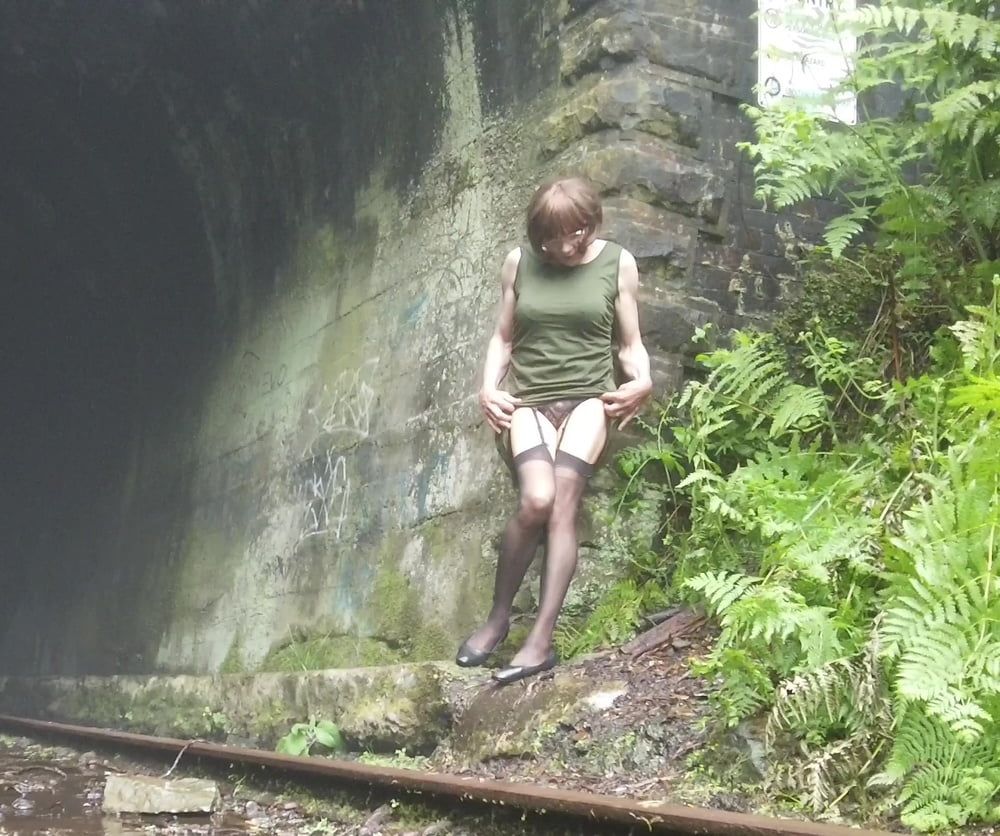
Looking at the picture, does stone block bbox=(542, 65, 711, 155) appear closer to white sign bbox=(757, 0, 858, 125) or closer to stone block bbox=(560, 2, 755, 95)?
stone block bbox=(560, 2, 755, 95)

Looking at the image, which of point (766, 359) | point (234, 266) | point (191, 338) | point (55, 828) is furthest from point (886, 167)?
point (191, 338)

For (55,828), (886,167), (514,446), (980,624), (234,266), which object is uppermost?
(234,266)

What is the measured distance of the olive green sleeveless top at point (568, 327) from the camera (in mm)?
3631

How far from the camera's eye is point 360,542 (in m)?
5.46

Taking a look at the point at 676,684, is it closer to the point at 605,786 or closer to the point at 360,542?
the point at 605,786

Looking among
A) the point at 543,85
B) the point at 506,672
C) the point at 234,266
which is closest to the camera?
the point at 506,672

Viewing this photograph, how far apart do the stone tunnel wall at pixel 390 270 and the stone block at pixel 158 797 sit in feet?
3.76

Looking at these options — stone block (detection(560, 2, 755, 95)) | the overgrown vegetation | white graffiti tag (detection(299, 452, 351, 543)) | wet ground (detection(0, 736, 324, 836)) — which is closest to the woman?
the overgrown vegetation

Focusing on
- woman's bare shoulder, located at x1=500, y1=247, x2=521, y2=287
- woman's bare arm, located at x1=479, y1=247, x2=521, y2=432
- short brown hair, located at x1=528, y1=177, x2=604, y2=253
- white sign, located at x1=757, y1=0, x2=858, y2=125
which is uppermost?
white sign, located at x1=757, y1=0, x2=858, y2=125

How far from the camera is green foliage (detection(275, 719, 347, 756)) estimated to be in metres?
4.31

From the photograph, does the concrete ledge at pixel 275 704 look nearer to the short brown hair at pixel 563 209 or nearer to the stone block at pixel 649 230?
the short brown hair at pixel 563 209

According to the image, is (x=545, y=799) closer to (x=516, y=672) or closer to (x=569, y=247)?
(x=516, y=672)

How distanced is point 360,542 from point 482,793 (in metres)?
2.76

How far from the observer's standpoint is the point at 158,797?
3.61 m
